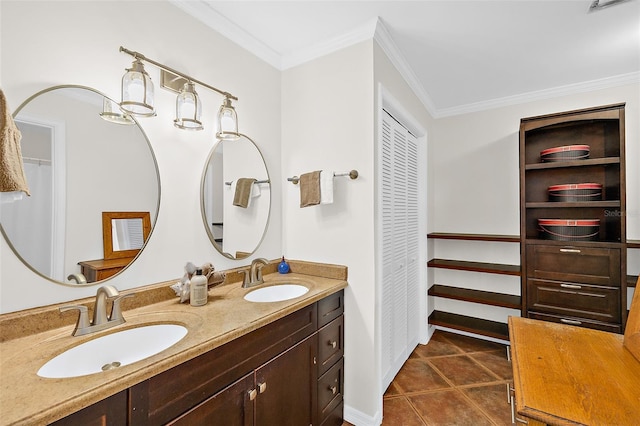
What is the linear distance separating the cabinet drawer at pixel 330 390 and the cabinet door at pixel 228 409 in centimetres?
58

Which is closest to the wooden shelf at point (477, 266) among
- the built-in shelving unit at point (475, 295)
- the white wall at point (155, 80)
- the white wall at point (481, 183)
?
the built-in shelving unit at point (475, 295)

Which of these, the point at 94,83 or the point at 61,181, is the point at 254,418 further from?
the point at 94,83

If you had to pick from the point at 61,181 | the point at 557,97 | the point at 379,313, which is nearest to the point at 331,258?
the point at 379,313

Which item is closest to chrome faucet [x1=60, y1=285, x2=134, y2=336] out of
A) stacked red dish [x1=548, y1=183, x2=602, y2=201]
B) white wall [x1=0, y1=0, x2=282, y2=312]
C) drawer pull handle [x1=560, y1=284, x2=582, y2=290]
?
white wall [x1=0, y1=0, x2=282, y2=312]

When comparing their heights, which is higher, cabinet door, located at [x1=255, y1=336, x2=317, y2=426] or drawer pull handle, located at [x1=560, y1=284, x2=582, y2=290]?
drawer pull handle, located at [x1=560, y1=284, x2=582, y2=290]

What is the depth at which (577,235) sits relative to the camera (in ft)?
8.13

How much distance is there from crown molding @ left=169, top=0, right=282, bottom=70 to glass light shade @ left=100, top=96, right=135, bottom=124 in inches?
27.5

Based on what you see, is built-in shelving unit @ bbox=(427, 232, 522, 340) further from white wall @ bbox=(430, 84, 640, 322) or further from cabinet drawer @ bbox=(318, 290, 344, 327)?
cabinet drawer @ bbox=(318, 290, 344, 327)

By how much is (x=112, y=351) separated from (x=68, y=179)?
0.72 metres

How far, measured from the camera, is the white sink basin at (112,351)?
957mm

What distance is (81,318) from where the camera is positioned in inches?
42.7

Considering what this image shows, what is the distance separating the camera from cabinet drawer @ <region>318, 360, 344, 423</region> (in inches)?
66.1

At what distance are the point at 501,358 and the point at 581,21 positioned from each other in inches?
108

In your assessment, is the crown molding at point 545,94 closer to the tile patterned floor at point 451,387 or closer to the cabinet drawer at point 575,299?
the cabinet drawer at point 575,299
